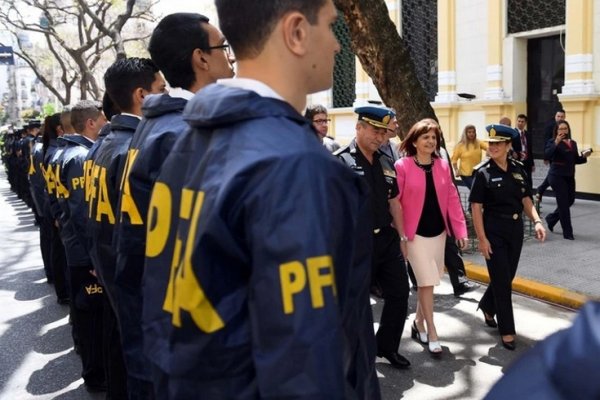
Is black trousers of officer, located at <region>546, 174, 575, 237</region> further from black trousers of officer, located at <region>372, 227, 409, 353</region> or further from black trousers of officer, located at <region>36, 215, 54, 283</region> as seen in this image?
black trousers of officer, located at <region>36, 215, 54, 283</region>

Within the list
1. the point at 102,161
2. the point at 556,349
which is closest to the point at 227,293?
the point at 556,349

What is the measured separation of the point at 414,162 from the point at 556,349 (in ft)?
13.7

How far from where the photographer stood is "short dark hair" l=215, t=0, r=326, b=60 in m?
1.53

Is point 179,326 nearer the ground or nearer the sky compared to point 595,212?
nearer the sky

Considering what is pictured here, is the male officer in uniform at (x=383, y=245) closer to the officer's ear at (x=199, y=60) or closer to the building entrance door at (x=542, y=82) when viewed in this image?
the officer's ear at (x=199, y=60)

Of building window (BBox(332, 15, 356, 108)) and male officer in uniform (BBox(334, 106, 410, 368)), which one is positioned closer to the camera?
male officer in uniform (BBox(334, 106, 410, 368))

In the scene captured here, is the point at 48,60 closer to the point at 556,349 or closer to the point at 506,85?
the point at 506,85

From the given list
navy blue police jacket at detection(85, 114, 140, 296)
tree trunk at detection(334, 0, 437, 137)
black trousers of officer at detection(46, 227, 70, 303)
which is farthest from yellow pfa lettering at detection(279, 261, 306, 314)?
tree trunk at detection(334, 0, 437, 137)

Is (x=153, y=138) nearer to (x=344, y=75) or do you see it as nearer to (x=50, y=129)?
(x=50, y=129)

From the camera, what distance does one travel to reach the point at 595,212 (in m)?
10.4

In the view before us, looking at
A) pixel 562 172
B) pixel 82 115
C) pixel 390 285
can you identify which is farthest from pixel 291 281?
pixel 562 172

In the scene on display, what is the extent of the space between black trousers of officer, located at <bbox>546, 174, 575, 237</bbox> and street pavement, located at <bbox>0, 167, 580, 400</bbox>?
87cm

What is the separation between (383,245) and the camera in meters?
4.59

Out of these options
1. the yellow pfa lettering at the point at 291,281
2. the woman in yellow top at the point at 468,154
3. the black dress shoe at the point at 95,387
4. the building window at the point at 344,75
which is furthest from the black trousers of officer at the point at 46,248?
the building window at the point at 344,75
